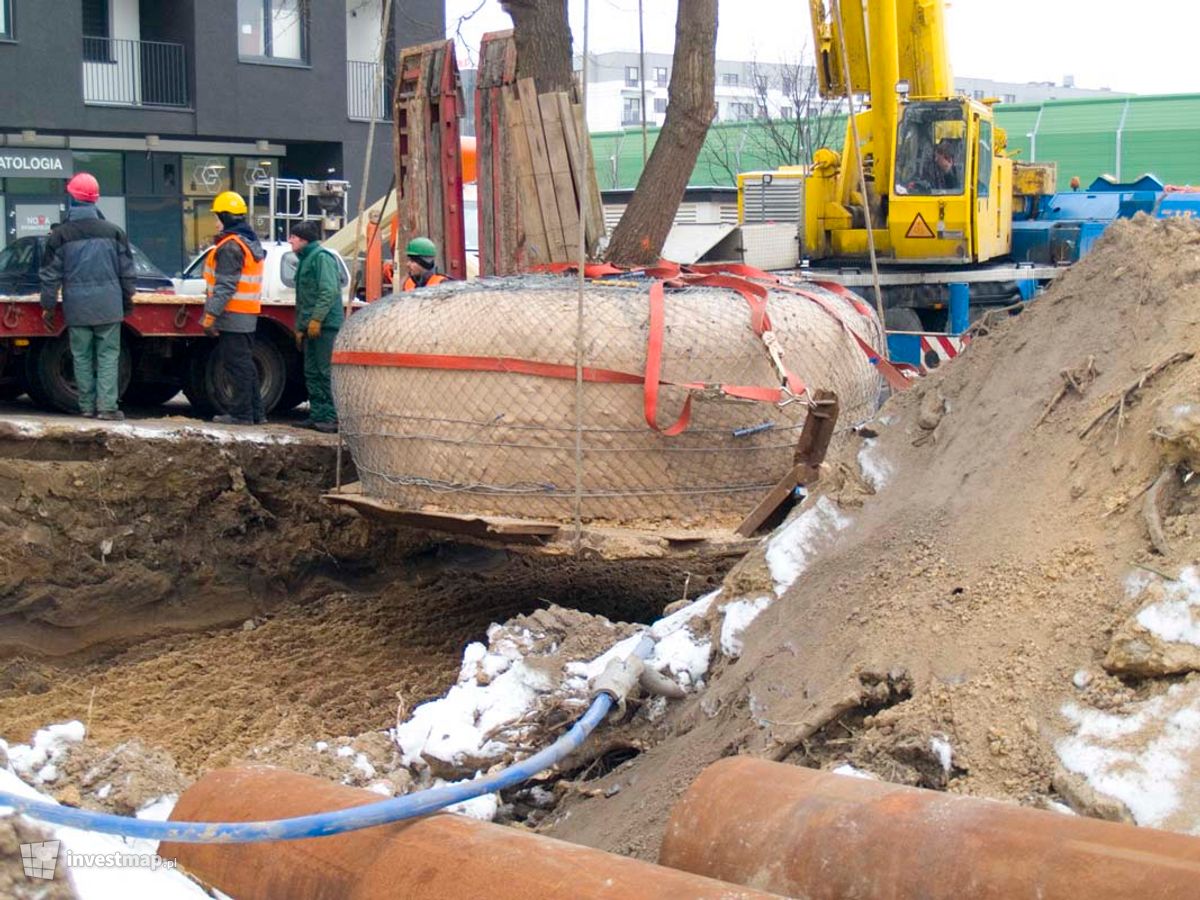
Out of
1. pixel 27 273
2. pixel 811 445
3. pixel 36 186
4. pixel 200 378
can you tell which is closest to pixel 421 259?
pixel 200 378

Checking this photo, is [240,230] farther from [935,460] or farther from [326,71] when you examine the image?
[326,71]

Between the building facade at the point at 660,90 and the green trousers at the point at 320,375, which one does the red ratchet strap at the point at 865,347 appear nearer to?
the green trousers at the point at 320,375

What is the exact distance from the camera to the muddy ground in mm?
7113

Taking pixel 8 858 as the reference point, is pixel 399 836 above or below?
below

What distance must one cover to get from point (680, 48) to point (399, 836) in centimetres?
632

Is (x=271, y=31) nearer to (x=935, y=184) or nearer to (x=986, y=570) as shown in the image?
(x=935, y=184)

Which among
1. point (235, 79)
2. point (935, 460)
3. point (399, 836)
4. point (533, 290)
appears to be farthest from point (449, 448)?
point (235, 79)

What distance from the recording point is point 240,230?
9.74 meters

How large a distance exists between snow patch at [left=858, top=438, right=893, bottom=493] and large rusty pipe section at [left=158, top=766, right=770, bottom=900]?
8.37 ft

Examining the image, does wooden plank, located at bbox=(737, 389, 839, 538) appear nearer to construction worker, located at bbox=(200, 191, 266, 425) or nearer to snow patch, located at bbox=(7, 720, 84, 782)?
snow patch, located at bbox=(7, 720, 84, 782)

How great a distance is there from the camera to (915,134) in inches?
565

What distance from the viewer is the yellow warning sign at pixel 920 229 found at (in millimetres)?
14477

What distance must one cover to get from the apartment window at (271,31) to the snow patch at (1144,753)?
2561 centimetres

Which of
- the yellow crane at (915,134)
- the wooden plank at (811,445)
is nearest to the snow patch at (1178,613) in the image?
the wooden plank at (811,445)
